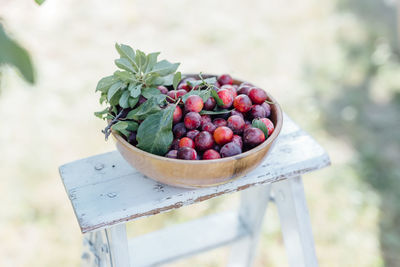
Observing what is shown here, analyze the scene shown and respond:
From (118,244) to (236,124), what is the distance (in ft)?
1.41

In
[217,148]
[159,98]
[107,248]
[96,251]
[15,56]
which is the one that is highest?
[15,56]

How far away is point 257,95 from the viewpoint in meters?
0.99

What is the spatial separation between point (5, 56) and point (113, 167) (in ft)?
2.46

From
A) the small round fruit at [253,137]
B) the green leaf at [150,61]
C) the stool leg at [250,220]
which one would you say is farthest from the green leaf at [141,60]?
the stool leg at [250,220]

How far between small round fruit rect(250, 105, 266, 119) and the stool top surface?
0.15 m

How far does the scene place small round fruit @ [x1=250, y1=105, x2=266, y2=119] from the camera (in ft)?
3.19

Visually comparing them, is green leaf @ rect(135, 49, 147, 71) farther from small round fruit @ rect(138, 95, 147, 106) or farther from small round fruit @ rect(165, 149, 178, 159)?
small round fruit @ rect(165, 149, 178, 159)

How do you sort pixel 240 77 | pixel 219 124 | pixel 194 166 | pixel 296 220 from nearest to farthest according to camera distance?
pixel 194 166 < pixel 219 124 < pixel 296 220 < pixel 240 77

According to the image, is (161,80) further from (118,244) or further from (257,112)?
(118,244)

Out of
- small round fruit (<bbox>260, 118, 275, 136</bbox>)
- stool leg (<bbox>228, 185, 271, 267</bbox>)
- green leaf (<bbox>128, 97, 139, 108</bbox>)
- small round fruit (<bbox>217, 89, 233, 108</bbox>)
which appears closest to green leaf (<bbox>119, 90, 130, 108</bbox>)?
green leaf (<bbox>128, 97, 139, 108</bbox>)

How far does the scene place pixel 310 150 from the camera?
3.61ft

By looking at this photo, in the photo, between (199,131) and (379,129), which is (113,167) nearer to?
(199,131)

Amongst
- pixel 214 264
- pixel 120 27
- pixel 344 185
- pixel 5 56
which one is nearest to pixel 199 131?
pixel 5 56

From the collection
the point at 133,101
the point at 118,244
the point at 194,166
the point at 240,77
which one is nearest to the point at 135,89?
the point at 133,101
